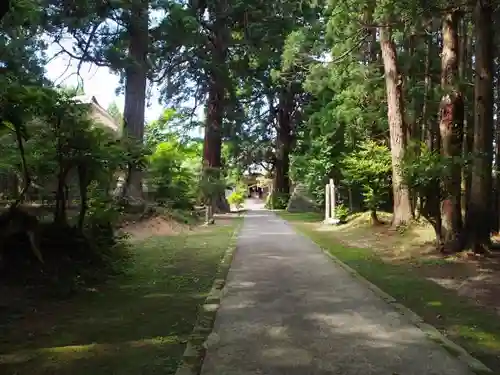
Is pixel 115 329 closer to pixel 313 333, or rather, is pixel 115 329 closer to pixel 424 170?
pixel 313 333

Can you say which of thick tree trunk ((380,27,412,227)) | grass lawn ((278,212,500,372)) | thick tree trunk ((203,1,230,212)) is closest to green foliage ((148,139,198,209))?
thick tree trunk ((203,1,230,212))

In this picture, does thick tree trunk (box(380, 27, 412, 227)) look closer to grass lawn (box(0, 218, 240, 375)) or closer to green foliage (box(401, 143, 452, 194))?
green foliage (box(401, 143, 452, 194))

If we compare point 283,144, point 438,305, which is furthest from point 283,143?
point 438,305

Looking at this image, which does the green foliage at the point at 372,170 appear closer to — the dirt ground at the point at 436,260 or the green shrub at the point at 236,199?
the dirt ground at the point at 436,260

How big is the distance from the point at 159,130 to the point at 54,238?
35.2 meters

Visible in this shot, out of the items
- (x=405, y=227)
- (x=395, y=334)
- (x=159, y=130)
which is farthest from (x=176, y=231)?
(x=159, y=130)

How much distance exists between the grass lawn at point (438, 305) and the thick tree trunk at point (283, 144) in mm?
29671

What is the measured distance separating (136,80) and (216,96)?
338 inches

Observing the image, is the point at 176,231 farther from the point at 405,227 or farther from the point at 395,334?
the point at 395,334

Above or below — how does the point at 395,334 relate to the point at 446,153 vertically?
below

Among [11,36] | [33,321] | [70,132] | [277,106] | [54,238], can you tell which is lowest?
[33,321]

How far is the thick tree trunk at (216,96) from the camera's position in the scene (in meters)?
23.8

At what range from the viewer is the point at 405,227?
687 inches

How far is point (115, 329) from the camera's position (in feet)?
19.7
